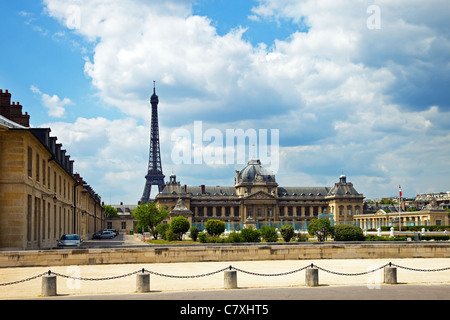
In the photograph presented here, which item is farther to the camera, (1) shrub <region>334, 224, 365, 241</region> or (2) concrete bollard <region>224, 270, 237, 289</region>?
(1) shrub <region>334, 224, 365, 241</region>

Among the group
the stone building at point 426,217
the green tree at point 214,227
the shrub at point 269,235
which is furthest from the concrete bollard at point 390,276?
the stone building at point 426,217

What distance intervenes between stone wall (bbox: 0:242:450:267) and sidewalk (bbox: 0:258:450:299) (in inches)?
21.5

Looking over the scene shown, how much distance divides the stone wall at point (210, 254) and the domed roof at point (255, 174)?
11477cm

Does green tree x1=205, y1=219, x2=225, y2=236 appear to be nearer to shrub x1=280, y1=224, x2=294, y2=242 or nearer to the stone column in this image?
shrub x1=280, y1=224, x2=294, y2=242

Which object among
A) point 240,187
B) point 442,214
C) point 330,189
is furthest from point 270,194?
point 442,214

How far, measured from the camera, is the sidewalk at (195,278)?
629 inches

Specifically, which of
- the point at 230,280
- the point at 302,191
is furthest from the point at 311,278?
the point at 302,191

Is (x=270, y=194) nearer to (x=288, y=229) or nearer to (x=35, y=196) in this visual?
(x=288, y=229)

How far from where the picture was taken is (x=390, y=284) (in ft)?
54.5

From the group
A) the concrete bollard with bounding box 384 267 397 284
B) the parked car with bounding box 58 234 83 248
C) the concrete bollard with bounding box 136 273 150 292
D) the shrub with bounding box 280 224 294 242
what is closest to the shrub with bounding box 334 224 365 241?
the shrub with bounding box 280 224 294 242

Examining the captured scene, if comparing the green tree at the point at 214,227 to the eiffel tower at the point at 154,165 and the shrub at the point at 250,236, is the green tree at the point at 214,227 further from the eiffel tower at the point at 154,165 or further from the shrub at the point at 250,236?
the eiffel tower at the point at 154,165

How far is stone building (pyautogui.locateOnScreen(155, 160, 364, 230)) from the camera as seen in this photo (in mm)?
136875
